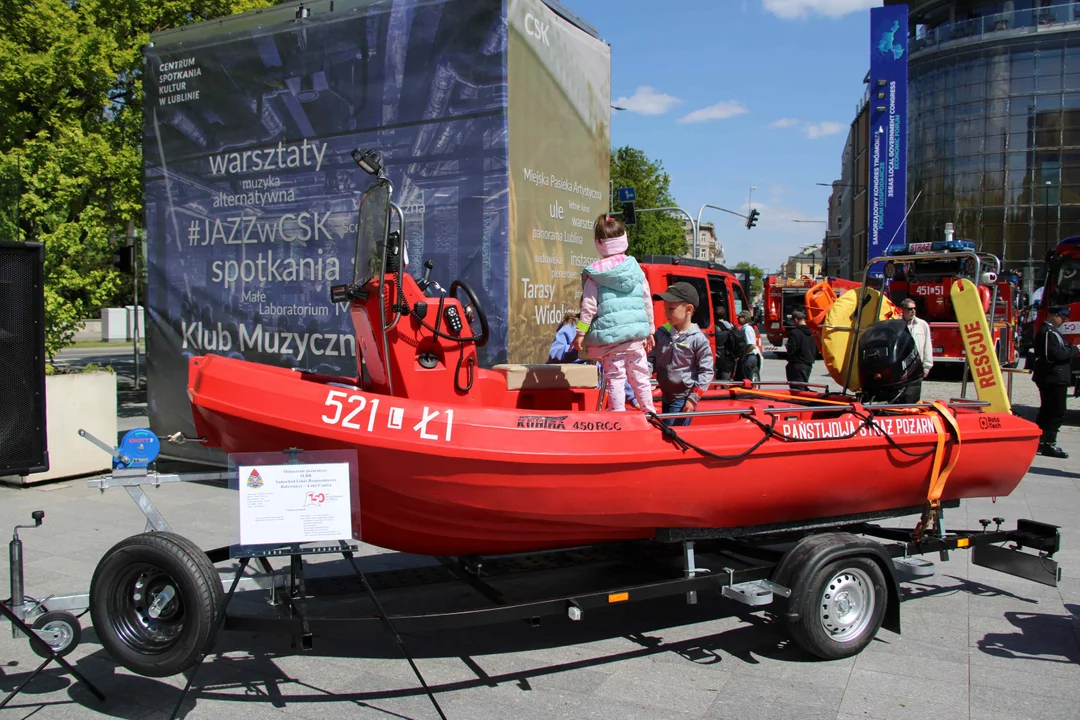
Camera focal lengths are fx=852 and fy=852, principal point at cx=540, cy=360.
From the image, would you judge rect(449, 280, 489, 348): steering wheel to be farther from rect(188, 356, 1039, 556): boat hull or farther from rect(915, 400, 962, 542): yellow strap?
rect(915, 400, 962, 542): yellow strap

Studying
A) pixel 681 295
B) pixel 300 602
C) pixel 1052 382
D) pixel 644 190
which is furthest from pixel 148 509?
pixel 644 190

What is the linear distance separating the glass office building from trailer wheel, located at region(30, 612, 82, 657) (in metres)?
51.7

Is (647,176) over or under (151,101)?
over

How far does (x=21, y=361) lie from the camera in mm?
4020

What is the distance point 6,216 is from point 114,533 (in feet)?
13.1

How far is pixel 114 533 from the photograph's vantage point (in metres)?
6.77

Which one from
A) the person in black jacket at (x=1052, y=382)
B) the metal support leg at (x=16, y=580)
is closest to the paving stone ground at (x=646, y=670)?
the metal support leg at (x=16, y=580)

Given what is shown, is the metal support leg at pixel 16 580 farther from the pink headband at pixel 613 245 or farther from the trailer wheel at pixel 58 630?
the pink headband at pixel 613 245

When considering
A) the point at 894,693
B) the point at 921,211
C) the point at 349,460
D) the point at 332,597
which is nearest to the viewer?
the point at 349,460

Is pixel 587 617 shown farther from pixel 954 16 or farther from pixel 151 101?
pixel 954 16

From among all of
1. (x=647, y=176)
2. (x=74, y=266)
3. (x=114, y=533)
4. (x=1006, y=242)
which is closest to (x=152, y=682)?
(x=114, y=533)

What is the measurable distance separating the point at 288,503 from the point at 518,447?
3.41 feet

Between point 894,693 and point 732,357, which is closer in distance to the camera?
point 894,693

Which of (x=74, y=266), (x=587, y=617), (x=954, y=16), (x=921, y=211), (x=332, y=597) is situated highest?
(x=954, y=16)
